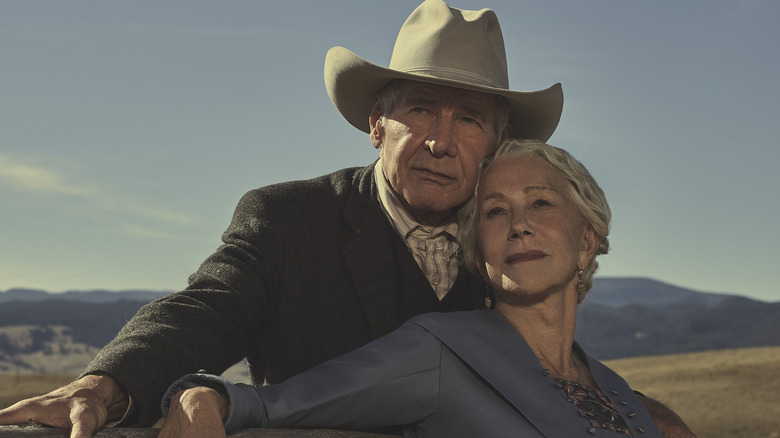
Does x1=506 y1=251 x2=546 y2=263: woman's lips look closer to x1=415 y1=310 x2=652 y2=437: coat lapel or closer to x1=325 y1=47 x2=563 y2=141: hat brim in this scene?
x1=415 y1=310 x2=652 y2=437: coat lapel

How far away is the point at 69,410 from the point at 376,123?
2.17m

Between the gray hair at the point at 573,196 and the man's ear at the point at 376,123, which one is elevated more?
the man's ear at the point at 376,123

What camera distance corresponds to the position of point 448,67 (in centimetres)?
378

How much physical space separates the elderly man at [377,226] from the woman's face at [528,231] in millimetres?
432

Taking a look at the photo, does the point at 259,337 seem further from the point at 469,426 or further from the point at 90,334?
the point at 90,334

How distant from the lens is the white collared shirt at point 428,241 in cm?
377

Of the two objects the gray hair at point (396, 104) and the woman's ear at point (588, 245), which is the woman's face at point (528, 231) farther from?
the gray hair at point (396, 104)

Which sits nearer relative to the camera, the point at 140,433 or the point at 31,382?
the point at 140,433

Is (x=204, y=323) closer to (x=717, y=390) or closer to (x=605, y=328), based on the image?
(x=717, y=390)

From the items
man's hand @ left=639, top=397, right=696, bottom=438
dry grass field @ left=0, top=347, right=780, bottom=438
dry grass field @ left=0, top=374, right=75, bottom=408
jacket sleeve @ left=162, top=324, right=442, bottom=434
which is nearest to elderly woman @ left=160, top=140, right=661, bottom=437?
jacket sleeve @ left=162, top=324, right=442, bottom=434

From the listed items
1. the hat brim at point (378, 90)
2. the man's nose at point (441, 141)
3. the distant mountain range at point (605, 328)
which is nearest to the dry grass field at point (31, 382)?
the hat brim at point (378, 90)

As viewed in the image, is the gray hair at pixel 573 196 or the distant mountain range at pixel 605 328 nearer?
the gray hair at pixel 573 196

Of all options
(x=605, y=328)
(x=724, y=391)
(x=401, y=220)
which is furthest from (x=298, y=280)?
(x=605, y=328)

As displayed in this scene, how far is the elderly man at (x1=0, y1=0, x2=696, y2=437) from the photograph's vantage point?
3383mm
